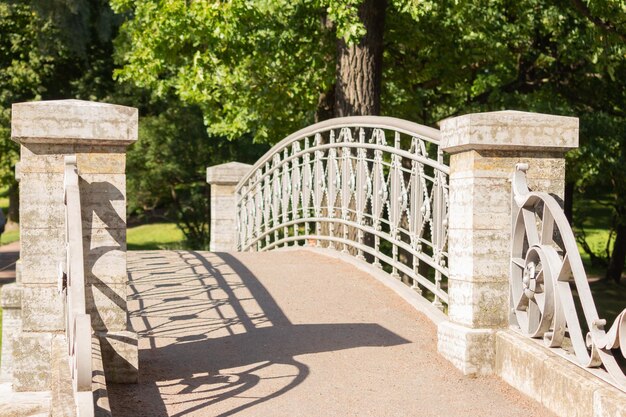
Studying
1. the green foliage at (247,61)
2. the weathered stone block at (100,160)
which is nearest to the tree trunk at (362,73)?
the green foliage at (247,61)

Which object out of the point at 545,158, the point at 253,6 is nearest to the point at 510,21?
the point at 253,6

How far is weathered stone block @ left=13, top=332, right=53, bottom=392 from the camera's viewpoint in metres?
6.24

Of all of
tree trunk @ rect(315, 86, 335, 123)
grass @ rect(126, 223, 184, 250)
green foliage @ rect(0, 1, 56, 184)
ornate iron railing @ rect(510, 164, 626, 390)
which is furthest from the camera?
grass @ rect(126, 223, 184, 250)

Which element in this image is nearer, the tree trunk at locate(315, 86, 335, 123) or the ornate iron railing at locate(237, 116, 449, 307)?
the ornate iron railing at locate(237, 116, 449, 307)

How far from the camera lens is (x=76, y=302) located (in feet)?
16.4

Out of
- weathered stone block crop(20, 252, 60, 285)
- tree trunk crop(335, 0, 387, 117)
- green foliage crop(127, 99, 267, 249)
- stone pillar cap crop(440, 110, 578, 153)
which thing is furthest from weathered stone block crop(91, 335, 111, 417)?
green foliage crop(127, 99, 267, 249)

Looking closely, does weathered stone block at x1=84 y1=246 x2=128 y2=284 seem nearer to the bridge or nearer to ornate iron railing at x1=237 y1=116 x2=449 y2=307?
the bridge

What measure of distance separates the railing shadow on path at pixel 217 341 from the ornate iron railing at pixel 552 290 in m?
1.38

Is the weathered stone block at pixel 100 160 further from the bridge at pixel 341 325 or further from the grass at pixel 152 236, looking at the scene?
the grass at pixel 152 236

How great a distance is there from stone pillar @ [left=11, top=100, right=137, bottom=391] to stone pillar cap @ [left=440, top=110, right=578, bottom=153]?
2.20 meters

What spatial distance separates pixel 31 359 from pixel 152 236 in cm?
2752

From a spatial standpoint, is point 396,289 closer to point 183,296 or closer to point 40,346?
point 183,296

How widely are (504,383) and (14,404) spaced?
3.18m

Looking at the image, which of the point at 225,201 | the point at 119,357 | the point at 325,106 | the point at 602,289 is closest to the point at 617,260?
the point at 602,289
